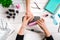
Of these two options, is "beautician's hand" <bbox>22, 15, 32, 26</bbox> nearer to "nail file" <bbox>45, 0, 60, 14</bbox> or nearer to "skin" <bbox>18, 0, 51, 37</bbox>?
"skin" <bbox>18, 0, 51, 37</bbox>

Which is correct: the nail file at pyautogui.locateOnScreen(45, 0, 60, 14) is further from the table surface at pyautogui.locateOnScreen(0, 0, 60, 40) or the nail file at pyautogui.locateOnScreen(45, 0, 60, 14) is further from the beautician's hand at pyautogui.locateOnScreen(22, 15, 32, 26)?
the beautician's hand at pyautogui.locateOnScreen(22, 15, 32, 26)

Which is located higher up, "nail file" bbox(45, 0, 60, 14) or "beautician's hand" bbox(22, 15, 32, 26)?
"nail file" bbox(45, 0, 60, 14)

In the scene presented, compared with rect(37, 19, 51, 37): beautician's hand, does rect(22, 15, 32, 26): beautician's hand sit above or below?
above

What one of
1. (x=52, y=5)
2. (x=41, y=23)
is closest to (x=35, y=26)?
(x=41, y=23)

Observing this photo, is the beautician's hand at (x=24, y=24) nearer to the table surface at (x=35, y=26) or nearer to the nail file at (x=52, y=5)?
the table surface at (x=35, y=26)

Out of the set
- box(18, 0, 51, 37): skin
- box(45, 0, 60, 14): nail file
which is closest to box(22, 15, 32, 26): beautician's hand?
box(18, 0, 51, 37): skin

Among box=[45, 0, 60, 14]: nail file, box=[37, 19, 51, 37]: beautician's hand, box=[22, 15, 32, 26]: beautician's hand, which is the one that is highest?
box=[45, 0, 60, 14]: nail file

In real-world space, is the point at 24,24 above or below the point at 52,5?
below

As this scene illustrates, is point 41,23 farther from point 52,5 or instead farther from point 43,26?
point 52,5

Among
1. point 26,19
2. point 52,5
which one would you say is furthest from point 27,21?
point 52,5

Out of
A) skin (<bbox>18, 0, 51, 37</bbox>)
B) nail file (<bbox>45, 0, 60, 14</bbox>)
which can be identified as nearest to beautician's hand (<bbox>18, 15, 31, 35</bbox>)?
skin (<bbox>18, 0, 51, 37</bbox>)

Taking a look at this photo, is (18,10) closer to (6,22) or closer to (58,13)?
(6,22)

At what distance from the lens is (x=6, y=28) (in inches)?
76.8

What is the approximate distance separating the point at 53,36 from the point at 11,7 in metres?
0.33
